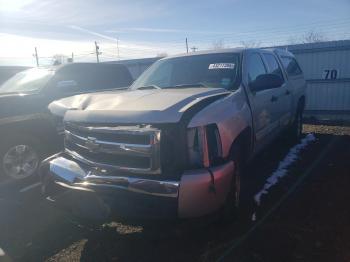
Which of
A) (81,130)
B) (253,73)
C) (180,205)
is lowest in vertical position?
(180,205)

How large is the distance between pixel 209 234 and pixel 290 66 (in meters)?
4.77

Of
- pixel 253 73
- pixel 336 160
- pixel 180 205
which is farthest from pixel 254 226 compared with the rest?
pixel 336 160

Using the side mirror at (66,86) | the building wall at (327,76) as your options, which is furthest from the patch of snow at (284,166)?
the building wall at (327,76)

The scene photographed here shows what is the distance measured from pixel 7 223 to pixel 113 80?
4.61 metres

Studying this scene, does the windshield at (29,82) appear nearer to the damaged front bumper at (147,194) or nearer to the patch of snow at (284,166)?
the damaged front bumper at (147,194)

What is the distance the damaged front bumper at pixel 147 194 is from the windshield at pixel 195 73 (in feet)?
5.03

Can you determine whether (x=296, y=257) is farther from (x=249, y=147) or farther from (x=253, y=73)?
(x=253, y=73)

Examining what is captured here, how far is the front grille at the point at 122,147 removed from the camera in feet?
9.60

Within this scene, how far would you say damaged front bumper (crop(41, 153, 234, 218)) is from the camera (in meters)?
2.80

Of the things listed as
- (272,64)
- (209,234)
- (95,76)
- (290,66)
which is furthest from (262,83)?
(95,76)

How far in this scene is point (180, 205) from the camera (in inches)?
110

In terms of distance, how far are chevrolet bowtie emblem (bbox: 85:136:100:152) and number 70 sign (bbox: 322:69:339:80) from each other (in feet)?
35.5

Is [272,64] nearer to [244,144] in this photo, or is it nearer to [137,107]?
[244,144]

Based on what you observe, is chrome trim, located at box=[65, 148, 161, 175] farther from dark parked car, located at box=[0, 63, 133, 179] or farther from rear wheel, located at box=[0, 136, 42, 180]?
rear wheel, located at box=[0, 136, 42, 180]
